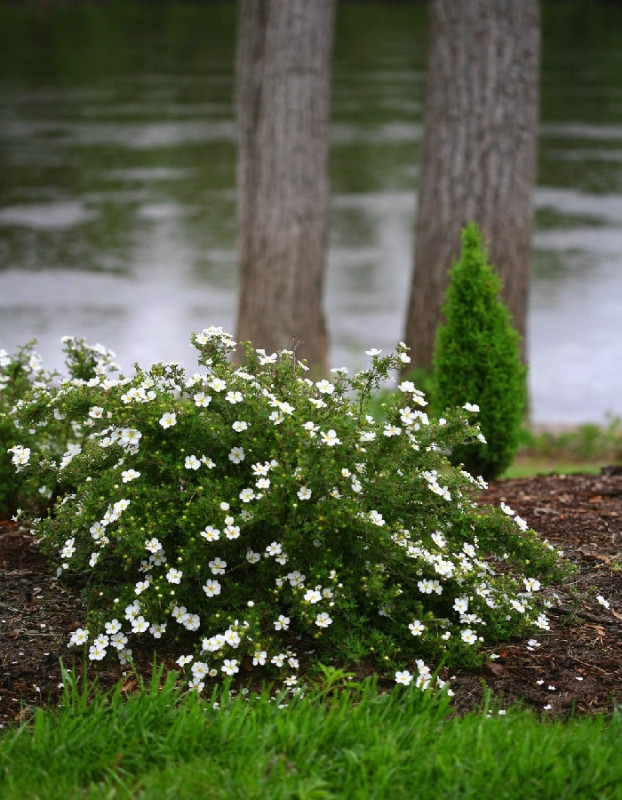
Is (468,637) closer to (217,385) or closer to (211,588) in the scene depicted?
(211,588)

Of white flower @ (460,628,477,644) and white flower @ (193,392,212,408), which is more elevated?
white flower @ (193,392,212,408)

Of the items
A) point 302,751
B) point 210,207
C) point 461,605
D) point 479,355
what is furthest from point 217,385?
point 210,207

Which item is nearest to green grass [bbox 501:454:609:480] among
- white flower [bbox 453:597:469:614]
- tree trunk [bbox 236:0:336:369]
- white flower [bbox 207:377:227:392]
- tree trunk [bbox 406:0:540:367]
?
tree trunk [bbox 406:0:540:367]

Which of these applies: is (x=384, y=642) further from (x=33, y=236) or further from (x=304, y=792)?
(x=33, y=236)

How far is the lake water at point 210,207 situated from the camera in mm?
11828

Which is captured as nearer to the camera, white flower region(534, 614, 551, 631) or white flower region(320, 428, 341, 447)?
white flower region(320, 428, 341, 447)

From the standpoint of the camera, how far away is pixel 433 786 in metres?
2.84

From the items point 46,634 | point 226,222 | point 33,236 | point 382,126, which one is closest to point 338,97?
point 382,126

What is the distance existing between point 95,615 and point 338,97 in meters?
24.1

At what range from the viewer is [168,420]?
3.58 m

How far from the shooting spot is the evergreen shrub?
5801mm

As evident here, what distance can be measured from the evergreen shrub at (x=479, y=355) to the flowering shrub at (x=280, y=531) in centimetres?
195

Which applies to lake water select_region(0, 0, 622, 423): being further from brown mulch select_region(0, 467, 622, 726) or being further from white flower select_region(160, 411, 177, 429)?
white flower select_region(160, 411, 177, 429)

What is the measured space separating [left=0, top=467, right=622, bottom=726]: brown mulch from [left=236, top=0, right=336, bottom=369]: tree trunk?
157 inches
